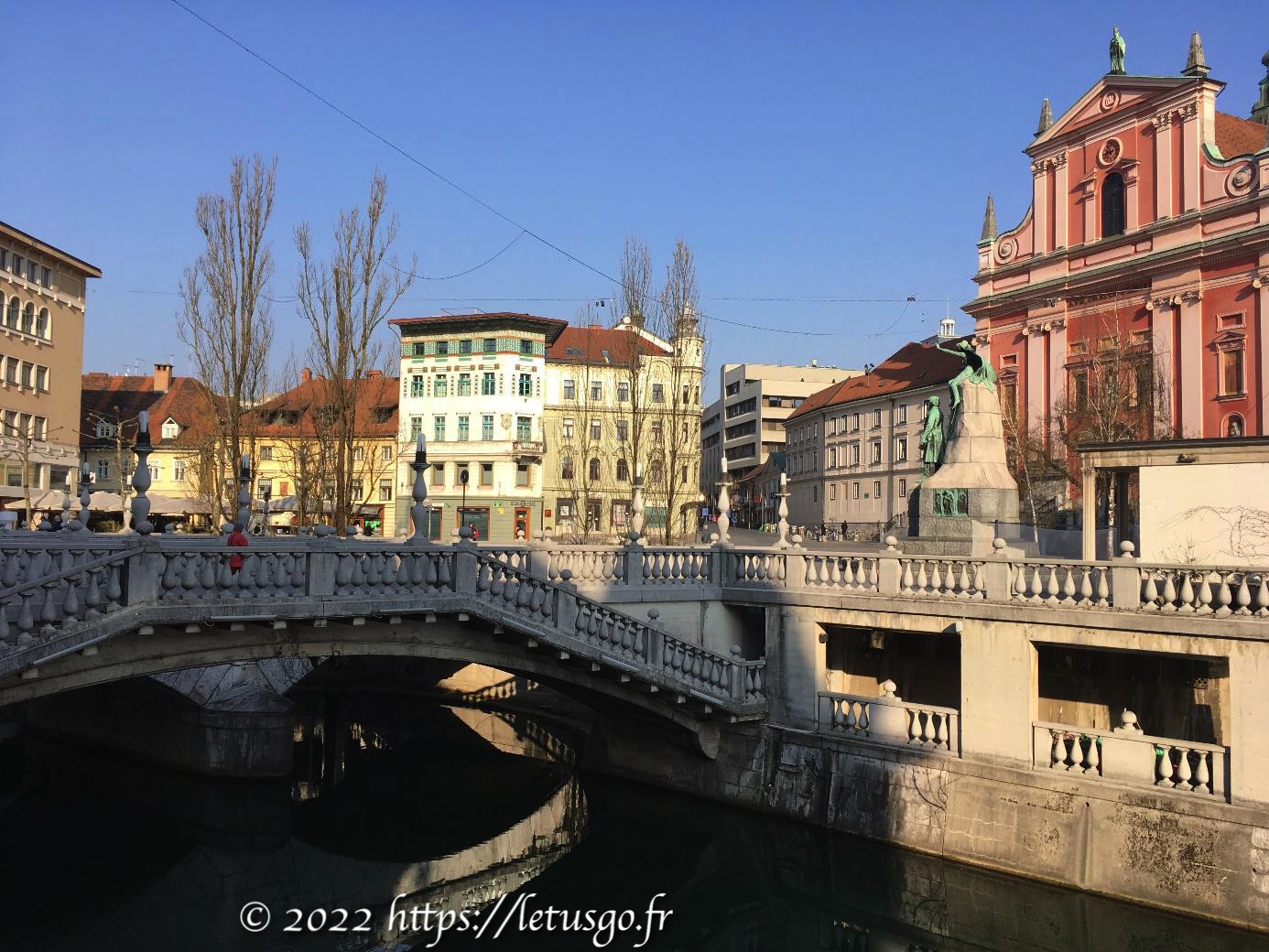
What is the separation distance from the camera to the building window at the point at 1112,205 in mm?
46625

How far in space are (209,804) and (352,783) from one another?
336cm

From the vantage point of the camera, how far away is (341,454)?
1169 inches

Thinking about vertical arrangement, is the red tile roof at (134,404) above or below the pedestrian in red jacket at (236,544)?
above

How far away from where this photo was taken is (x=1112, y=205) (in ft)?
154

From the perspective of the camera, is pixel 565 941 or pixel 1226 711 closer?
pixel 565 941

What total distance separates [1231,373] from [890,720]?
32.7 metres

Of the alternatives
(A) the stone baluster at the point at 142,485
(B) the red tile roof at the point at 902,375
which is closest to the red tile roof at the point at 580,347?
(B) the red tile roof at the point at 902,375

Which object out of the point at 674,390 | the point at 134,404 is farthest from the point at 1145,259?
the point at 134,404

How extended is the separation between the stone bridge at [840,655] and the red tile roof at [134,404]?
53.7 metres

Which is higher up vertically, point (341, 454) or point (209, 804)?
point (341, 454)

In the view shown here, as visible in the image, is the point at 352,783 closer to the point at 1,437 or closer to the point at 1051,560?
the point at 1051,560

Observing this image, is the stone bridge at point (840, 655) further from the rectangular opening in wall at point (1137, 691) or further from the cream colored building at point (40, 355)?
the cream colored building at point (40, 355)

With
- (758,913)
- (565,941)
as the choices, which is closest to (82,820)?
(565,941)

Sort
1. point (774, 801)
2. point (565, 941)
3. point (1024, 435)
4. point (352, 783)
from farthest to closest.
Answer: point (1024, 435), point (352, 783), point (774, 801), point (565, 941)
